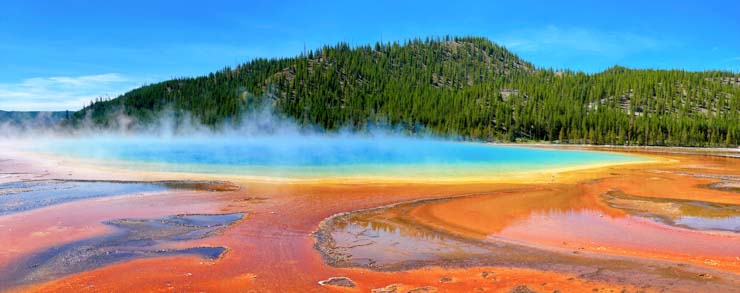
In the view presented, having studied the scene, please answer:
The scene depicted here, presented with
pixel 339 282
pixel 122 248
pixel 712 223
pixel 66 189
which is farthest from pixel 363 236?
pixel 66 189

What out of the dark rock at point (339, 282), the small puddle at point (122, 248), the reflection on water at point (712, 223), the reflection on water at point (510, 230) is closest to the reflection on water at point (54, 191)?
the small puddle at point (122, 248)

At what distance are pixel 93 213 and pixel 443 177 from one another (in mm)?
15629

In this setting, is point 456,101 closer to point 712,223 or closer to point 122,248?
point 712,223

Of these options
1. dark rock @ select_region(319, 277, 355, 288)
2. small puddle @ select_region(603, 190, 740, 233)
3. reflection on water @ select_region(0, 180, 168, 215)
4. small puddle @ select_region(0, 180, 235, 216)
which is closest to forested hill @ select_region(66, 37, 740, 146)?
small puddle @ select_region(603, 190, 740, 233)

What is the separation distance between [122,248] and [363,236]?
5.30m

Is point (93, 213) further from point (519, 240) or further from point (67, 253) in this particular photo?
point (519, 240)

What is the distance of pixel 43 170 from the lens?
86.8ft

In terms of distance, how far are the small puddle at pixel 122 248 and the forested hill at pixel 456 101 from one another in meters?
86.9

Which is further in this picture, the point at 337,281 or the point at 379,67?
the point at 379,67

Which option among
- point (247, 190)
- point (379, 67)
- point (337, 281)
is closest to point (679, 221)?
point (337, 281)

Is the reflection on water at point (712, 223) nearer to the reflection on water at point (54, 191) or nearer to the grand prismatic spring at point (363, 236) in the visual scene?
the grand prismatic spring at point (363, 236)

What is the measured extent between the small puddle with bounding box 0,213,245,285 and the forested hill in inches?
3419

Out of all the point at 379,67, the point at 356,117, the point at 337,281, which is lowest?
the point at 337,281

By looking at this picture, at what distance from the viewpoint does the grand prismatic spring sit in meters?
8.32
